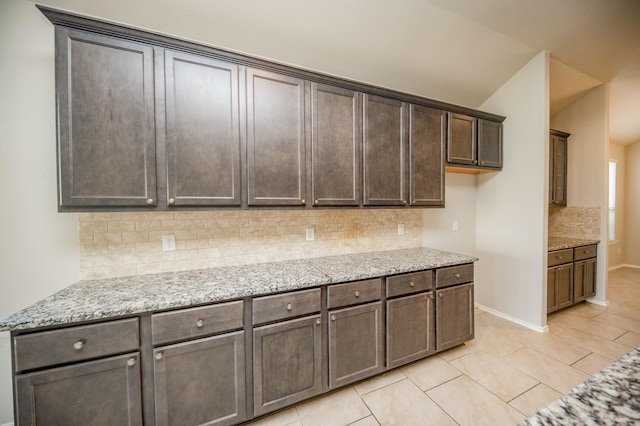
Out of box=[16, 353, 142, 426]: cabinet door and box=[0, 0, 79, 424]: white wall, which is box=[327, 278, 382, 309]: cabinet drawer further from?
box=[0, 0, 79, 424]: white wall

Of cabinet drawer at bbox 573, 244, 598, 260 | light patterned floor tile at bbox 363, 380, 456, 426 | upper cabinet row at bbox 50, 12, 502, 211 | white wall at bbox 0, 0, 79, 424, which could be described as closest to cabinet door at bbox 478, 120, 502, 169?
upper cabinet row at bbox 50, 12, 502, 211

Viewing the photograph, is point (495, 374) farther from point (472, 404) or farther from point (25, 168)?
point (25, 168)

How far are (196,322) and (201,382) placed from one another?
0.37m

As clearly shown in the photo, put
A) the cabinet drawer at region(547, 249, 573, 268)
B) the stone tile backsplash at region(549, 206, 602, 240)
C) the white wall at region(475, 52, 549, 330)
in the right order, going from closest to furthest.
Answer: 1. the white wall at region(475, 52, 549, 330)
2. the cabinet drawer at region(547, 249, 573, 268)
3. the stone tile backsplash at region(549, 206, 602, 240)

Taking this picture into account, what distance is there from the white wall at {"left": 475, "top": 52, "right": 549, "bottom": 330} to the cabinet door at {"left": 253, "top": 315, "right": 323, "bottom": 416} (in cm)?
266

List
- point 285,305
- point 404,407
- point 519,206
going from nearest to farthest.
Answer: point 285,305, point 404,407, point 519,206

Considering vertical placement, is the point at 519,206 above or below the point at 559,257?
above

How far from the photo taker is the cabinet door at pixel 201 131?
5.31 feet

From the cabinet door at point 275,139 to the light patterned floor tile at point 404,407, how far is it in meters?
1.60

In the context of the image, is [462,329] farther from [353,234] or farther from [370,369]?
[353,234]

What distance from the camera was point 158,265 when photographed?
189 centimetres

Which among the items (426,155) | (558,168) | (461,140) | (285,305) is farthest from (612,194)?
(285,305)

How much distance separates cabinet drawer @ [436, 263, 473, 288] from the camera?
223 cm

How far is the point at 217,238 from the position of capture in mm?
2059
